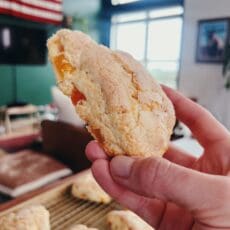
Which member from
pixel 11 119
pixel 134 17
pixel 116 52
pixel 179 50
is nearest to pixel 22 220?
pixel 116 52

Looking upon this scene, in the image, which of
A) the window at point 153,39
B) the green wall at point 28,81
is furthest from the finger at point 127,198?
the window at point 153,39

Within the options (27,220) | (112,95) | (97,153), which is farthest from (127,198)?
(27,220)

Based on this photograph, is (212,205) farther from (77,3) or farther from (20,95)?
(77,3)

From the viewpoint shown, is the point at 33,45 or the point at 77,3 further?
the point at 77,3

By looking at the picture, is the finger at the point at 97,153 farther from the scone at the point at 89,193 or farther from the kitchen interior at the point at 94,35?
the kitchen interior at the point at 94,35

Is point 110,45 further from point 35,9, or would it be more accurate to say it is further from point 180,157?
point 180,157

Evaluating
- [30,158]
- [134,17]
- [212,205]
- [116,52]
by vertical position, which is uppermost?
[134,17]

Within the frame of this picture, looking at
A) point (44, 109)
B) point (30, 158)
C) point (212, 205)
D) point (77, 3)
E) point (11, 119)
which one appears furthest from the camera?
point (77, 3)
